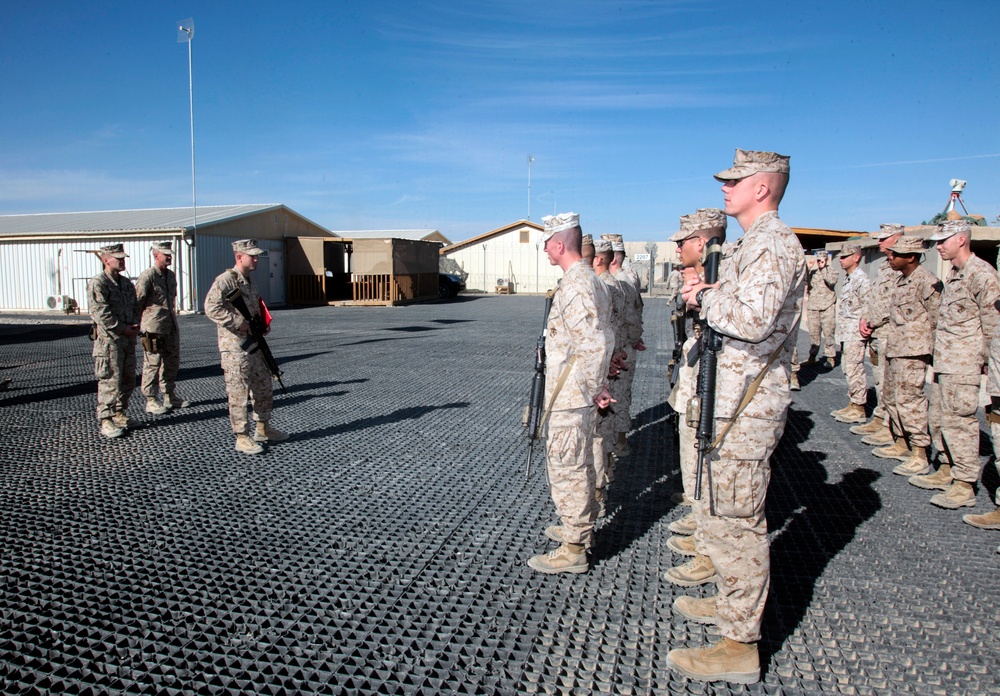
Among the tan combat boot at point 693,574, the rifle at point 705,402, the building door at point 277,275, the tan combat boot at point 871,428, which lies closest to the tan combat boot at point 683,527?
the tan combat boot at point 693,574

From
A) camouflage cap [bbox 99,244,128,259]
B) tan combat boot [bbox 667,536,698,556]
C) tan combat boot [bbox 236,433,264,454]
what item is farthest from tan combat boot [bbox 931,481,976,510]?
camouflage cap [bbox 99,244,128,259]

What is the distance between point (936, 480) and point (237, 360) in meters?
5.64

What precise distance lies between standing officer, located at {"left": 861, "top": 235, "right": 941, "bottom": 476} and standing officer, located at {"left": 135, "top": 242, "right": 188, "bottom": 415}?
695 cm

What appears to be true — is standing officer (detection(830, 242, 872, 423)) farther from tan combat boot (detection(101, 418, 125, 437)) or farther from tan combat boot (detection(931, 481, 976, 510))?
tan combat boot (detection(101, 418, 125, 437))

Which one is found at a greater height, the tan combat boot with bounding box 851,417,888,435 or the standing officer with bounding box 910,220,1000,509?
the standing officer with bounding box 910,220,1000,509

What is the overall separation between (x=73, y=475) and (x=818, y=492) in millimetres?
5571

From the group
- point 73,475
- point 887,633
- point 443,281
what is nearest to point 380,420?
point 73,475

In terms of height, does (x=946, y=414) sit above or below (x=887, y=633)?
above

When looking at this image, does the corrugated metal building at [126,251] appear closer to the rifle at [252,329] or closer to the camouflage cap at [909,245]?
the rifle at [252,329]

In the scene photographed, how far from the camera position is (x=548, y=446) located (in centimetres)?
339

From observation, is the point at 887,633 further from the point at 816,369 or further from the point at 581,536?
the point at 816,369

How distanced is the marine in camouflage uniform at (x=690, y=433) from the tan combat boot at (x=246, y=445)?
11.3 feet

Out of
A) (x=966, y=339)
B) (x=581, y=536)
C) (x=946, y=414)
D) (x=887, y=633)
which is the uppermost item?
(x=966, y=339)

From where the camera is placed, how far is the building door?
79.6 ft
